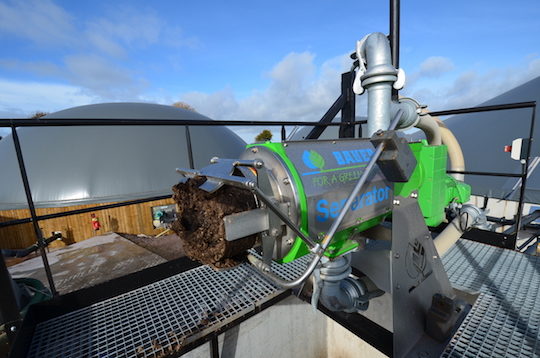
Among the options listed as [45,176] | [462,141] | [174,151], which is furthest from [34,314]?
[462,141]

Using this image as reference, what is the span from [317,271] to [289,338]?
0.84 m

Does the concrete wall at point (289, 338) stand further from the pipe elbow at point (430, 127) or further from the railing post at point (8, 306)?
the pipe elbow at point (430, 127)

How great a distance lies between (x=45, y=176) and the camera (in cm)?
1011

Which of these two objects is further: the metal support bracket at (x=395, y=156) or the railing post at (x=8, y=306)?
the railing post at (x=8, y=306)

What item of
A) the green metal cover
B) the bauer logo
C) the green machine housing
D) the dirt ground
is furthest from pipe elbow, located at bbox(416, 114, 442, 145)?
the dirt ground

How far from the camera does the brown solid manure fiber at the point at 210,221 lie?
70cm

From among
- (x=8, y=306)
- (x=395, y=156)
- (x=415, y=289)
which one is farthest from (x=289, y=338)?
(x=8, y=306)

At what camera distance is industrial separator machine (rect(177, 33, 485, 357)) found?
754mm

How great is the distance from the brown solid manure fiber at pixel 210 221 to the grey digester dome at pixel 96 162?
10095 millimetres

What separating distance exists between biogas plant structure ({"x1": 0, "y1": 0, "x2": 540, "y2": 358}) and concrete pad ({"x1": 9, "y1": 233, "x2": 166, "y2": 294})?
3827 mm

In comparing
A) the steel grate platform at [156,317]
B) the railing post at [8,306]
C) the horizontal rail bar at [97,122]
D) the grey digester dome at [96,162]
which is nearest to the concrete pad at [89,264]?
the railing post at [8,306]

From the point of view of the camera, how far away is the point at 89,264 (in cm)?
530

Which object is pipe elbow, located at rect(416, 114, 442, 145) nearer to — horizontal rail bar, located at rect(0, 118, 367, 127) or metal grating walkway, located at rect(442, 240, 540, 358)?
metal grating walkway, located at rect(442, 240, 540, 358)

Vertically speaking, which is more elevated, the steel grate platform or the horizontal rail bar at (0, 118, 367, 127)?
the horizontal rail bar at (0, 118, 367, 127)
